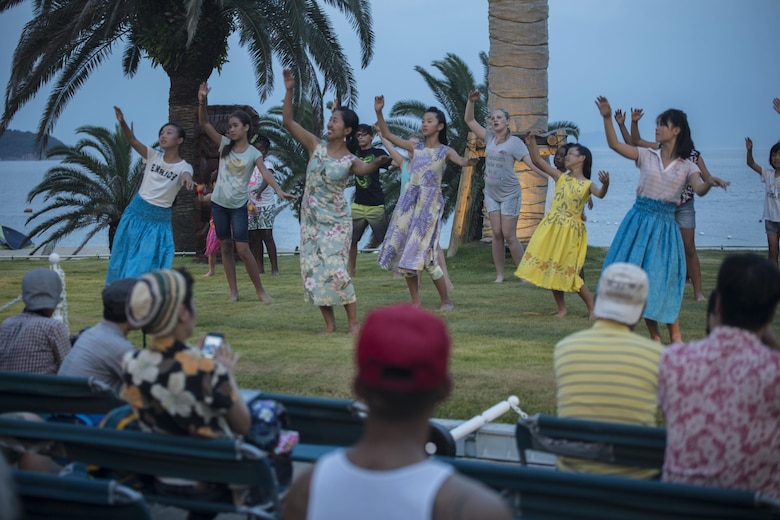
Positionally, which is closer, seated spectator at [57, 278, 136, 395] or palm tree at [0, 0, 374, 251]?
seated spectator at [57, 278, 136, 395]

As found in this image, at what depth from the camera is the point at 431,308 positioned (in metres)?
9.99

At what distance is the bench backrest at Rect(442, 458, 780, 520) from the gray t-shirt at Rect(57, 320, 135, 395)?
2079 millimetres

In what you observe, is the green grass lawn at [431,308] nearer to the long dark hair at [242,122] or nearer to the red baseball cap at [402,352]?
the long dark hair at [242,122]

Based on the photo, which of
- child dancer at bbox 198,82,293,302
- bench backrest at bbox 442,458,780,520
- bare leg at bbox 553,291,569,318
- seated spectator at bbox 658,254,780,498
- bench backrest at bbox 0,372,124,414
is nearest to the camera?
bench backrest at bbox 442,458,780,520

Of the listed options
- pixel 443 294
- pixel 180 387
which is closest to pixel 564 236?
pixel 443 294

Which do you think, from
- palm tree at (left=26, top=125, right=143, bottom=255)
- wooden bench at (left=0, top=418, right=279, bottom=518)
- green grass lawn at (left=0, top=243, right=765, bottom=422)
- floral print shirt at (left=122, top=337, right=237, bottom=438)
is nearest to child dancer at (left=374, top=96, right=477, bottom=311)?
green grass lawn at (left=0, top=243, right=765, bottom=422)

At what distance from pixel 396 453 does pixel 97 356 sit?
2729 mm

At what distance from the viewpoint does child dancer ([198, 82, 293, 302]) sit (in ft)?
33.3

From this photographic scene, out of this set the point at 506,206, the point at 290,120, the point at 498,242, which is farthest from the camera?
the point at 498,242

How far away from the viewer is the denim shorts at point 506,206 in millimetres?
11727

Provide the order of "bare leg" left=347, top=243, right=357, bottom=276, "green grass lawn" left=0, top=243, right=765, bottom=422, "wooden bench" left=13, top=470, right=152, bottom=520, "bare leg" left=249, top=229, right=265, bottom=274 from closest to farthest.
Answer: "wooden bench" left=13, top=470, right=152, bottom=520
"green grass lawn" left=0, top=243, right=765, bottom=422
"bare leg" left=347, top=243, right=357, bottom=276
"bare leg" left=249, top=229, right=265, bottom=274

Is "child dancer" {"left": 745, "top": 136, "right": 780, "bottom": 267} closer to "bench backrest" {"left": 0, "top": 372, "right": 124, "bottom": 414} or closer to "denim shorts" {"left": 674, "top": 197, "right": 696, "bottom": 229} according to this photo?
"denim shorts" {"left": 674, "top": 197, "right": 696, "bottom": 229}

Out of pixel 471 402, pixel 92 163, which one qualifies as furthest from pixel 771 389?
pixel 92 163

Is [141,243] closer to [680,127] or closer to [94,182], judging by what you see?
[680,127]
